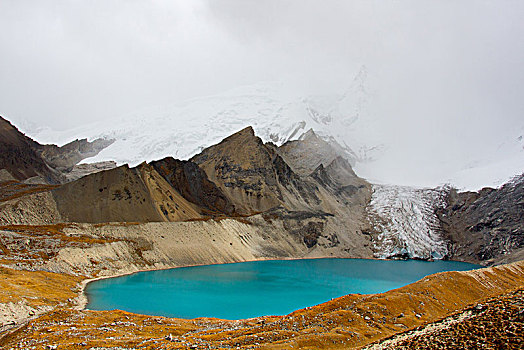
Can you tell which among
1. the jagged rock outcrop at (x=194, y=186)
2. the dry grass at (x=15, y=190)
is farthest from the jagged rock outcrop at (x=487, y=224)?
the dry grass at (x=15, y=190)

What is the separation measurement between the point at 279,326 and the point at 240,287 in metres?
44.7

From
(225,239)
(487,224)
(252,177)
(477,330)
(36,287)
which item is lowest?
(477,330)

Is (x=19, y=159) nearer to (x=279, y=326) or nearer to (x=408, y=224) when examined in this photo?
(x=279, y=326)

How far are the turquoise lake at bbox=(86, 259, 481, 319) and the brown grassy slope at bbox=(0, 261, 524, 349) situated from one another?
13.7 m

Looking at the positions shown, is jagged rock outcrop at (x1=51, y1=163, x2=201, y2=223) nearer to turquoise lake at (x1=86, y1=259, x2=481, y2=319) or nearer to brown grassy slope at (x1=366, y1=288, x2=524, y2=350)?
turquoise lake at (x1=86, y1=259, x2=481, y2=319)

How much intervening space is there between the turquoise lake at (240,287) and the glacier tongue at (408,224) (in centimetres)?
3054

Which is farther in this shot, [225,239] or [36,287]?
[225,239]

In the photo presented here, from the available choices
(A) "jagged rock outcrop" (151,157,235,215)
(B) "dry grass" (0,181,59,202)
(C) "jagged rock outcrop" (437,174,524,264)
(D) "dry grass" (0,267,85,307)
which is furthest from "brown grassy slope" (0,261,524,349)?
(A) "jagged rock outcrop" (151,157,235,215)

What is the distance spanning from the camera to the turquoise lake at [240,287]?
5309 cm

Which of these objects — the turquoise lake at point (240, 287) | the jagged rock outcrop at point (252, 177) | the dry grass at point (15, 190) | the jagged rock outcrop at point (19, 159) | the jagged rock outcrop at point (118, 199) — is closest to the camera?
the turquoise lake at point (240, 287)

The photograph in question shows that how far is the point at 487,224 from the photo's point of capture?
147375 mm

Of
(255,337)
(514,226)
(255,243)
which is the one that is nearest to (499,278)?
(255,337)

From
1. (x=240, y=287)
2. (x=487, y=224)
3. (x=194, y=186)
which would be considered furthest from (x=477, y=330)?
(x=487, y=224)

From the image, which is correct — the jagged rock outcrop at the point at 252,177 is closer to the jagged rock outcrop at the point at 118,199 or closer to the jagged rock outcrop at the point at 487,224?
the jagged rock outcrop at the point at 118,199
